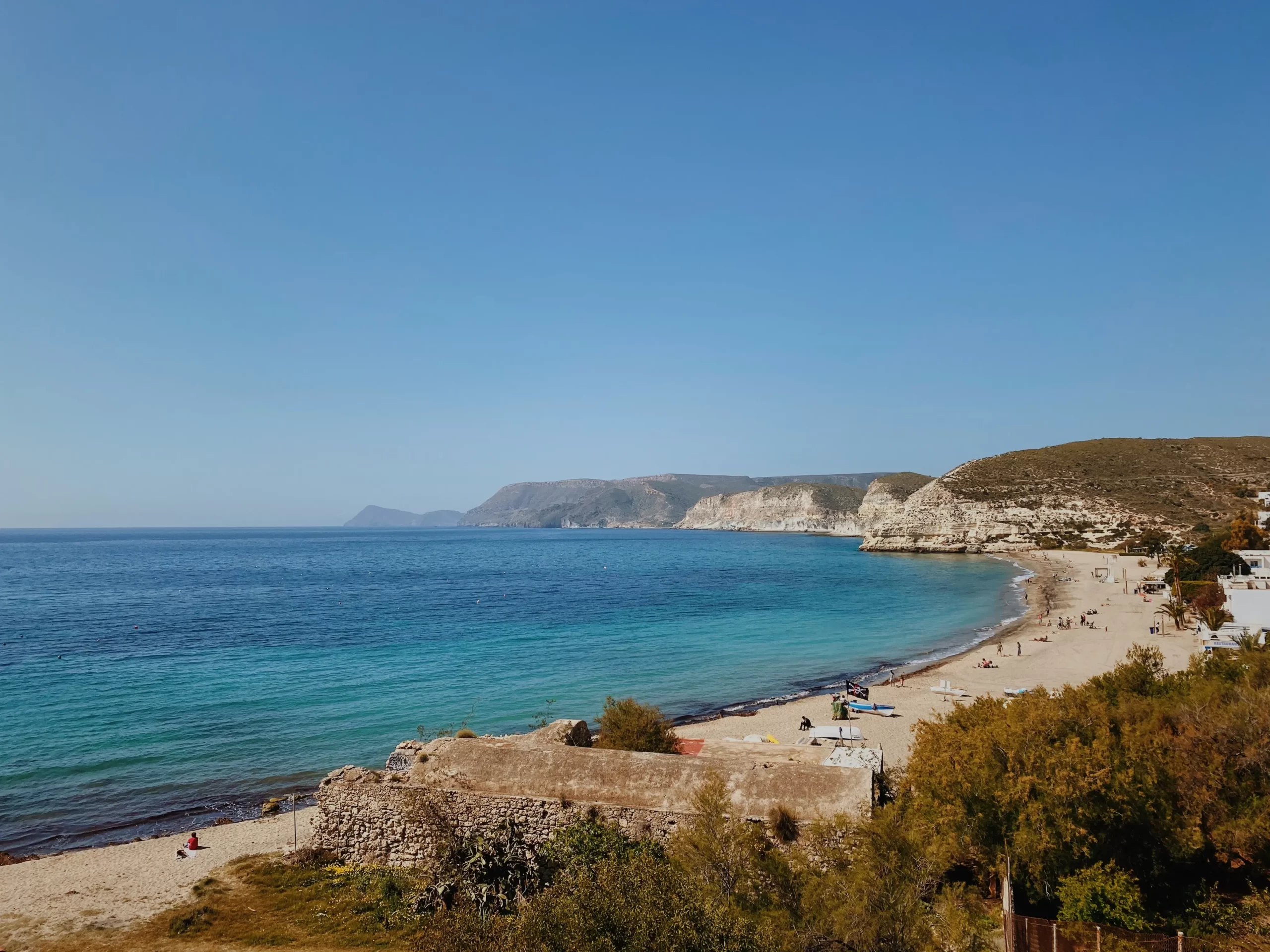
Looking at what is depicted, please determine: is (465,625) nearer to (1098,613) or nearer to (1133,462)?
(1098,613)

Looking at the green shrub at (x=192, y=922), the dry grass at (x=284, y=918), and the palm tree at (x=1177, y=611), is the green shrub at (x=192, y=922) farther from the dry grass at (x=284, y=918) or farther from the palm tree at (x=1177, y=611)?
the palm tree at (x=1177, y=611)

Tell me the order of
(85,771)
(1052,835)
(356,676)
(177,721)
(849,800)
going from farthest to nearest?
(356,676) → (177,721) → (85,771) → (849,800) → (1052,835)

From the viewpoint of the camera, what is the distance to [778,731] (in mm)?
29906

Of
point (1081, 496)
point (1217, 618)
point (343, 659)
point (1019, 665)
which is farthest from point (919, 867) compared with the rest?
point (1081, 496)

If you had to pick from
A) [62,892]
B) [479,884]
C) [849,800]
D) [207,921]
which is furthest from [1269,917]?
[62,892]

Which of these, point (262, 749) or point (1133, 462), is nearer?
point (262, 749)

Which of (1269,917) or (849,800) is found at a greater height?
(849,800)

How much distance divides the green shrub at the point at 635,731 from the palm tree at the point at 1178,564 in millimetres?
50769

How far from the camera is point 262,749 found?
1123 inches

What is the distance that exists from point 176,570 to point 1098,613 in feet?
407

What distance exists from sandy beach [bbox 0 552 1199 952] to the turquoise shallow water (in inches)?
99.6

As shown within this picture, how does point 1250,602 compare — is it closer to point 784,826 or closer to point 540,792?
point 784,826

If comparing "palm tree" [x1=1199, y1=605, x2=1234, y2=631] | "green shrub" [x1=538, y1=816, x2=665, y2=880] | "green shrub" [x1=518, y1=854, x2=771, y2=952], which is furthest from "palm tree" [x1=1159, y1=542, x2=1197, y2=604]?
"green shrub" [x1=518, y1=854, x2=771, y2=952]

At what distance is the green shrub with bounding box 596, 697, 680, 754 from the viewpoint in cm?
1952
